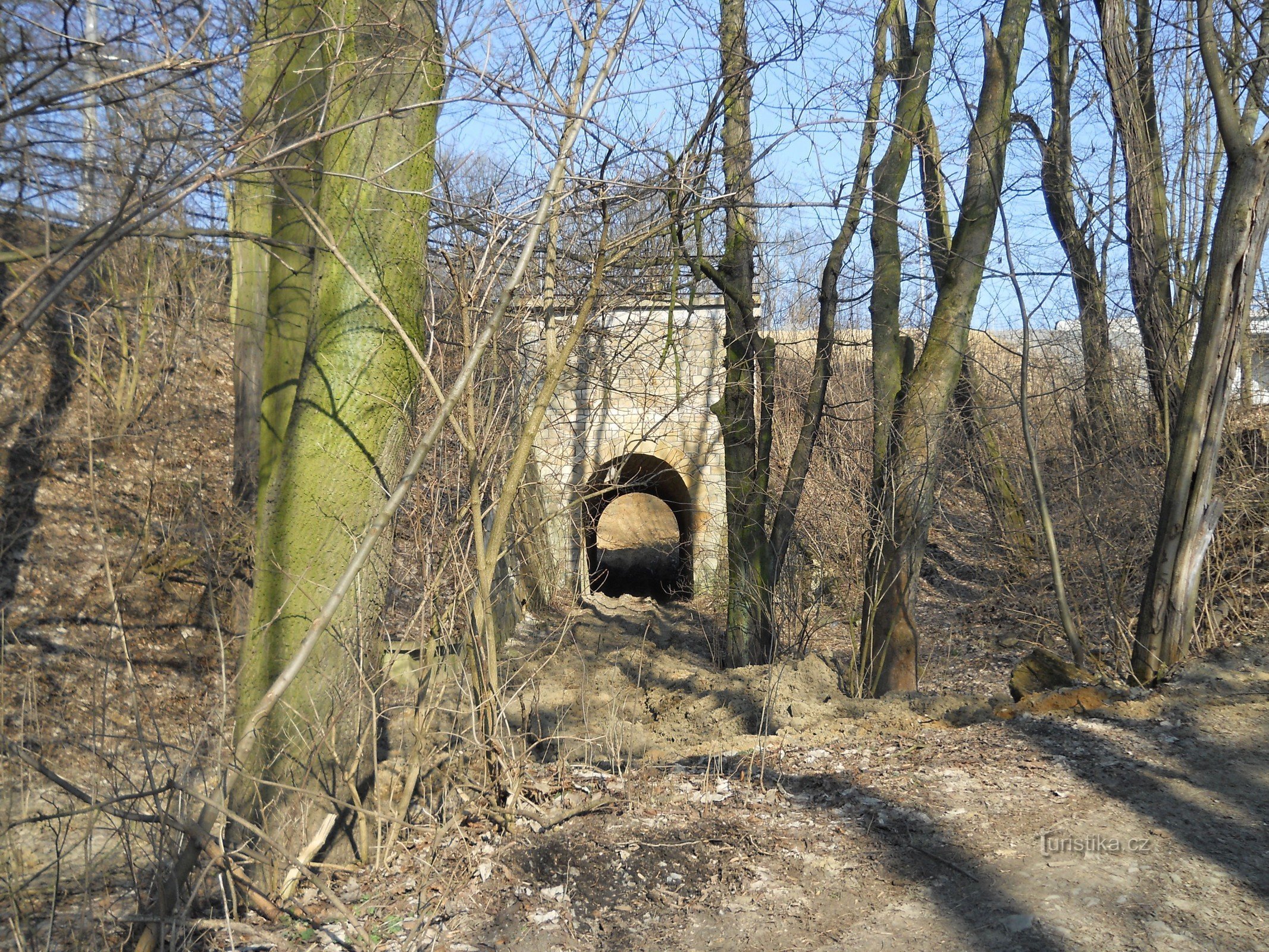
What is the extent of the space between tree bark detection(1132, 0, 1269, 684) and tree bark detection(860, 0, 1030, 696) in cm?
185

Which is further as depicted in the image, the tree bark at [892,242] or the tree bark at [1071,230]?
the tree bark at [1071,230]

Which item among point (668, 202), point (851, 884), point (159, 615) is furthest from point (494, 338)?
point (159, 615)

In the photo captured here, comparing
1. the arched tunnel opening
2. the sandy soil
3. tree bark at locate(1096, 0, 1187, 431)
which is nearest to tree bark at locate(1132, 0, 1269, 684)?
the sandy soil

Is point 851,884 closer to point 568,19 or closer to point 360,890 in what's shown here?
point 360,890

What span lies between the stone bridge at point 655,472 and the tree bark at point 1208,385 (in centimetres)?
310

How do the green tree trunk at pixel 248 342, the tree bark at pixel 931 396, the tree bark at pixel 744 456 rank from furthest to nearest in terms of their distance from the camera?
1. the green tree trunk at pixel 248 342
2. the tree bark at pixel 744 456
3. the tree bark at pixel 931 396

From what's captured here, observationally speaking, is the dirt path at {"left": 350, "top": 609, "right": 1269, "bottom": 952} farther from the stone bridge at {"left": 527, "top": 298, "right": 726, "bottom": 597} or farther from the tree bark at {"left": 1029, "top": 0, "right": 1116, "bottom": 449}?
the tree bark at {"left": 1029, "top": 0, "right": 1116, "bottom": 449}

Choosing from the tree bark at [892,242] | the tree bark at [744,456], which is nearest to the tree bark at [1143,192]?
the tree bark at [892,242]

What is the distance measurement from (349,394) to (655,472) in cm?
644

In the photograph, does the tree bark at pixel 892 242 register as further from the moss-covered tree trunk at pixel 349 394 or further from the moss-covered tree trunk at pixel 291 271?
the moss-covered tree trunk at pixel 291 271

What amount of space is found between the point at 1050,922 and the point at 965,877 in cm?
36

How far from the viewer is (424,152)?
435cm

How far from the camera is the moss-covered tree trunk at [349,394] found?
388 cm

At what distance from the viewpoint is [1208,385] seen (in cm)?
503
